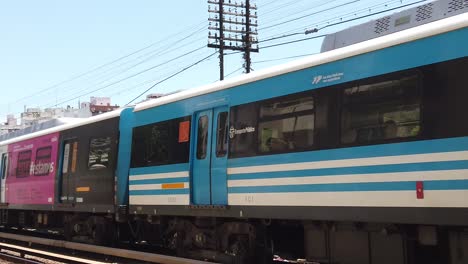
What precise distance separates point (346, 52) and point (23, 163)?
1358 centimetres

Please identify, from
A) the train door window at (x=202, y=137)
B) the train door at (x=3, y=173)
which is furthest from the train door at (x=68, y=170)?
the train door window at (x=202, y=137)

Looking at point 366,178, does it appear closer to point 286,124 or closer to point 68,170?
point 286,124

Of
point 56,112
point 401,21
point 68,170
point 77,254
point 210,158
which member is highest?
point 56,112

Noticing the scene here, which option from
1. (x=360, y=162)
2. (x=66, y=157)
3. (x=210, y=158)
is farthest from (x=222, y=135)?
(x=66, y=157)

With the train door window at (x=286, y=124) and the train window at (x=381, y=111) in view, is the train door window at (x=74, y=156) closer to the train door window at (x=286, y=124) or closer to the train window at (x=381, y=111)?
the train door window at (x=286, y=124)

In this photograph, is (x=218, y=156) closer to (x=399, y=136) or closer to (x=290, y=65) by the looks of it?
(x=290, y=65)

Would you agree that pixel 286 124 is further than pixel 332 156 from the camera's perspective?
Yes

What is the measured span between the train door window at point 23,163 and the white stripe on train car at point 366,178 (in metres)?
10.9

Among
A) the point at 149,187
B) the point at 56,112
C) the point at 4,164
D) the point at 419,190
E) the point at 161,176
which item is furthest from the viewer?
the point at 56,112

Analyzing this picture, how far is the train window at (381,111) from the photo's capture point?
247 inches

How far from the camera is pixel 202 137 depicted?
9.72m

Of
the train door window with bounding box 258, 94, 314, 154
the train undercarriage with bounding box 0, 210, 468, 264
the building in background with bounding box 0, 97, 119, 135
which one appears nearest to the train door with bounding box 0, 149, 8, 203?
the train undercarriage with bounding box 0, 210, 468, 264

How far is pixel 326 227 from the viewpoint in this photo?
25.3 feet

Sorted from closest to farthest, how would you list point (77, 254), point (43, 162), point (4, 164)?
point (77, 254), point (43, 162), point (4, 164)
